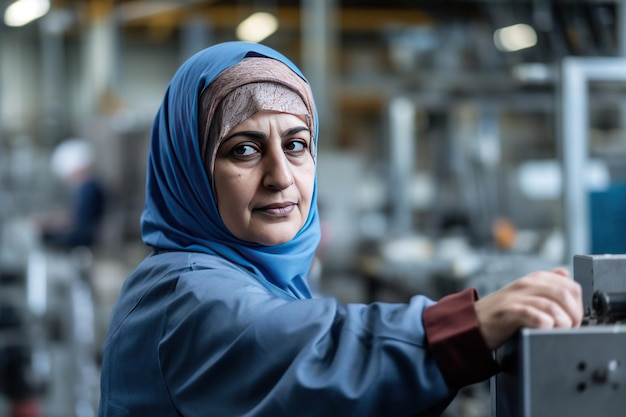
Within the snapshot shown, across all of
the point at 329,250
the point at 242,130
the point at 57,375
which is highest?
the point at 242,130

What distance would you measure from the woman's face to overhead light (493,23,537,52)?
11.6 ft

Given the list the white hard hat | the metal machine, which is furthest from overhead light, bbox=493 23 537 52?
the white hard hat

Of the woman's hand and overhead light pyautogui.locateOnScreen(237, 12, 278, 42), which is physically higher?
overhead light pyautogui.locateOnScreen(237, 12, 278, 42)

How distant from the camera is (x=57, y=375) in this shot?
5.71 m

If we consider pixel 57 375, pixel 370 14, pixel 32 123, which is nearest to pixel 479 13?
pixel 57 375

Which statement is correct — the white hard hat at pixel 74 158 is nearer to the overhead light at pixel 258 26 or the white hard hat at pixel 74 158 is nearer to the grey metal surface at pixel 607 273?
the overhead light at pixel 258 26

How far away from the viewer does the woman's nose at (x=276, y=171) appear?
3.46ft

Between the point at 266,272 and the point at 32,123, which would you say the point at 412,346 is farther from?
the point at 32,123

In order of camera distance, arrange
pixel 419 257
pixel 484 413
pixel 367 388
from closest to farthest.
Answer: pixel 367 388
pixel 484 413
pixel 419 257

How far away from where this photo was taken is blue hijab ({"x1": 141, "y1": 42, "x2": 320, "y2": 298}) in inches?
42.9

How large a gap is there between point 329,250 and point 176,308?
5774 millimetres

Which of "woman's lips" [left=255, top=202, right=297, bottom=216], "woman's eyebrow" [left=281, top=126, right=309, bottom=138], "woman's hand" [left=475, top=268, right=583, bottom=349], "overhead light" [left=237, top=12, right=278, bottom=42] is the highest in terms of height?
"overhead light" [left=237, top=12, right=278, bottom=42]

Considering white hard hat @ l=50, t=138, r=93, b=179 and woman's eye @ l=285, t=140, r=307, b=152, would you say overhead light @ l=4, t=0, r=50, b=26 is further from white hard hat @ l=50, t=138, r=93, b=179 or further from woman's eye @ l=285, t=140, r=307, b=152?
woman's eye @ l=285, t=140, r=307, b=152

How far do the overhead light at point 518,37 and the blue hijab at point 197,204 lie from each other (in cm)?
349
